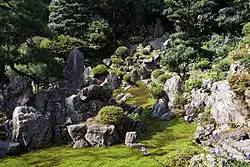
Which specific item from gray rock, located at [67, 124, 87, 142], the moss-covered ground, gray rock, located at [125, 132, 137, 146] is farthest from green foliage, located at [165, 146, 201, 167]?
gray rock, located at [67, 124, 87, 142]

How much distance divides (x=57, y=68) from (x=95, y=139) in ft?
10.3

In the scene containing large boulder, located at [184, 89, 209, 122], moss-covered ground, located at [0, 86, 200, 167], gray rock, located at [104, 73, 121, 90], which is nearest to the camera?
moss-covered ground, located at [0, 86, 200, 167]

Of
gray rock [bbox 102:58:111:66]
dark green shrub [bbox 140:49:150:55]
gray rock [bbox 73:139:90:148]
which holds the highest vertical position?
dark green shrub [bbox 140:49:150:55]

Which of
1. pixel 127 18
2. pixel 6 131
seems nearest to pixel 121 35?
pixel 127 18

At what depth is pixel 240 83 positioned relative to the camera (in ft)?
23.3

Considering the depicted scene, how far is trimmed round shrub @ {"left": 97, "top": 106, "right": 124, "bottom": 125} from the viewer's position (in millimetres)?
7898

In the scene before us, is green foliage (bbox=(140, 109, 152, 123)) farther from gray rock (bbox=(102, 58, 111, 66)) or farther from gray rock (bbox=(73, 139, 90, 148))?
gray rock (bbox=(102, 58, 111, 66))

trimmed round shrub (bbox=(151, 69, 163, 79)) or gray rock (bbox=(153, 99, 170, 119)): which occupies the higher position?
trimmed round shrub (bbox=(151, 69, 163, 79))

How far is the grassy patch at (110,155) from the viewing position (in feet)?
20.2

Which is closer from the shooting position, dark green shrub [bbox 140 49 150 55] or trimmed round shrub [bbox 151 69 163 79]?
trimmed round shrub [bbox 151 69 163 79]

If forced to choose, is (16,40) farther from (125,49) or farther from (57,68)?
(125,49)

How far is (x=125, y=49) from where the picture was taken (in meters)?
18.9

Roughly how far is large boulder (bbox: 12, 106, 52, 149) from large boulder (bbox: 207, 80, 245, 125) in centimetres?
497

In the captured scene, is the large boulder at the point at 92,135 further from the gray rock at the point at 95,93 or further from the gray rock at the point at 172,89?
the gray rock at the point at 172,89
